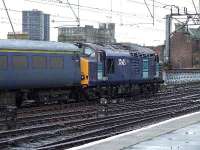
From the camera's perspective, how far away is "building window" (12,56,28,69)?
25.2 metres

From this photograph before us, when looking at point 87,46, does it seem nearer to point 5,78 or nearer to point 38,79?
point 38,79

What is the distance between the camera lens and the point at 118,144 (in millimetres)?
12844

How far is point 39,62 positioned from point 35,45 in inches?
32.7

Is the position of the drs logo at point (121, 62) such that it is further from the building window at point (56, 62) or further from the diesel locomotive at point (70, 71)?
the building window at point (56, 62)

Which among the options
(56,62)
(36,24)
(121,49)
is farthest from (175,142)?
(36,24)

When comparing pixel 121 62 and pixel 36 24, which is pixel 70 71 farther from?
pixel 36 24

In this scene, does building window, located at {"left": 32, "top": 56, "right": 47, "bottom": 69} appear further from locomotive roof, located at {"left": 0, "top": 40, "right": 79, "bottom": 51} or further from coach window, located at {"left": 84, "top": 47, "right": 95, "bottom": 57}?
coach window, located at {"left": 84, "top": 47, "right": 95, "bottom": 57}

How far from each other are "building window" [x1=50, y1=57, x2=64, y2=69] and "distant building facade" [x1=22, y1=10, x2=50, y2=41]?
3.95 metres

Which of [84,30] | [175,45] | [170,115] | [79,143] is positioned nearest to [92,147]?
[79,143]

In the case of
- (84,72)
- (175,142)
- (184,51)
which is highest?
(184,51)

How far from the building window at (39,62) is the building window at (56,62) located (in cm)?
57

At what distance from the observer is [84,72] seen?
30.7 metres

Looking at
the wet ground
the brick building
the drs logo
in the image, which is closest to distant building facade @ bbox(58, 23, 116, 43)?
→ the drs logo

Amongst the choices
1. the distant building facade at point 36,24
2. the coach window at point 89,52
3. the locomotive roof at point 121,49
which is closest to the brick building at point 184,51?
the locomotive roof at point 121,49
